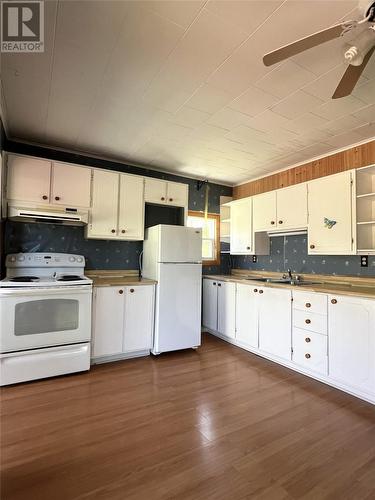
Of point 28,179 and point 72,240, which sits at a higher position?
point 28,179

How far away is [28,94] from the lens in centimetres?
217

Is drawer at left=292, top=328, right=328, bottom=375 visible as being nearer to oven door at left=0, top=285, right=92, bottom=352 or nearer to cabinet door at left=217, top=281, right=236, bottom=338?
cabinet door at left=217, top=281, right=236, bottom=338

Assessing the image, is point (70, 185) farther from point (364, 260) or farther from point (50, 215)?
point (364, 260)

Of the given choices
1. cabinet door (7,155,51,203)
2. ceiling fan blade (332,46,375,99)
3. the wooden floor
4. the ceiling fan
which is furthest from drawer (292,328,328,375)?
cabinet door (7,155,51,203)

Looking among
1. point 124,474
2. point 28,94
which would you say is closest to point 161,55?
point 28,94

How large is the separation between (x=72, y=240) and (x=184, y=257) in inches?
55.8

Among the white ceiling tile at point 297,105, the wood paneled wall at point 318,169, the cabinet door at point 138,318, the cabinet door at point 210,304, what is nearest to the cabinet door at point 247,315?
the cabinet door at point 210,304

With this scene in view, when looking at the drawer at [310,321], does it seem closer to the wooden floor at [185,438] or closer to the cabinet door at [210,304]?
the wooden floor at [185,438]

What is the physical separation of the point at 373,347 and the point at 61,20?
3.15 meters

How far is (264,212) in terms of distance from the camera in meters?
3.66

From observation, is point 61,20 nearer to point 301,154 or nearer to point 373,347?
point 301,154

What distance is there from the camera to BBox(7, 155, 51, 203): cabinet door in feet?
8.98

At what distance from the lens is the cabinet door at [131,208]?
10.9 feet

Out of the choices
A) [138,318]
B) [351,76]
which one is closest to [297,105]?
[351,76]
